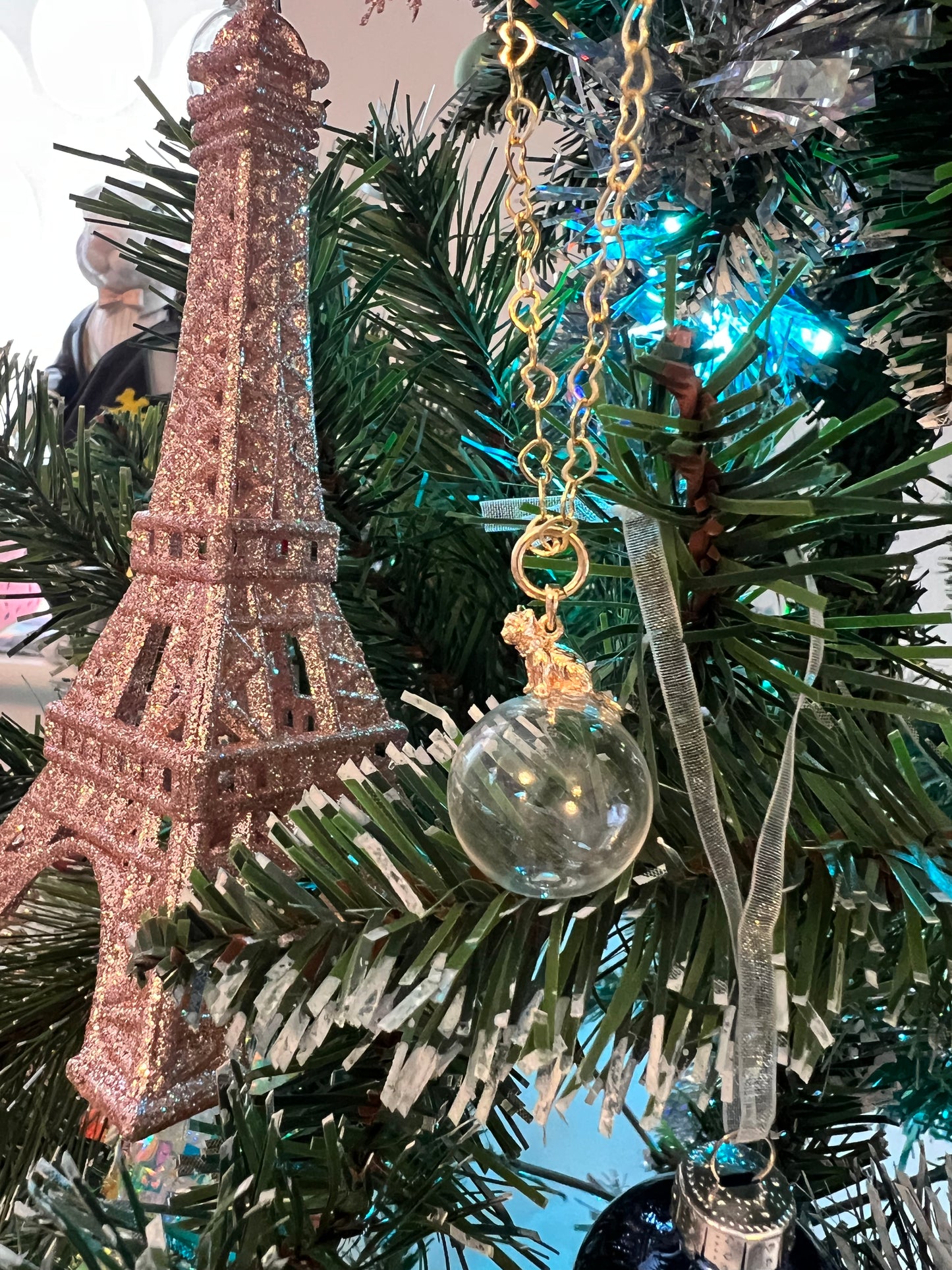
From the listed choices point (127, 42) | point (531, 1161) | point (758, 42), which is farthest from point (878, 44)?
point (127, 42)

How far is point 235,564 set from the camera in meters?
0.35

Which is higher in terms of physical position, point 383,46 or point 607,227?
point 383,46

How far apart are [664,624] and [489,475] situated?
193mm

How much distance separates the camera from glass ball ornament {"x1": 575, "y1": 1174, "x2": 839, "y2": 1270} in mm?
164

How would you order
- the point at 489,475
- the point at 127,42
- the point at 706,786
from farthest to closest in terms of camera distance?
the point at 127,42 → the point at 489,475 → the point at 706,786

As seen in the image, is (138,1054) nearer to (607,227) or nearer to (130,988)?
(130,988)

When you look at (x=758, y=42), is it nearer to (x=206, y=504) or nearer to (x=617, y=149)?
(x=617, y=149)

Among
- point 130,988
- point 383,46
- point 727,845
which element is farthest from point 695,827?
point 383,46

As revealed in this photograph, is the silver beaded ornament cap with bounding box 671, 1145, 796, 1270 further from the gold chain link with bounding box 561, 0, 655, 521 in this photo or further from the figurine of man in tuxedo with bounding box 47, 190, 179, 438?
the figurine of man in tuxedo with bounding box 47, 190, 179, 438

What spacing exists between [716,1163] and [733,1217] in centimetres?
1

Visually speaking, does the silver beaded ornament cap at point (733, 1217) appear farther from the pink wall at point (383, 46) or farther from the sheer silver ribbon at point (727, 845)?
the pink wall at point (383, 46)

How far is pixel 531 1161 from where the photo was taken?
0.38m

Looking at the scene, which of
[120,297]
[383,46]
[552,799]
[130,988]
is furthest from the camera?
[120,297]

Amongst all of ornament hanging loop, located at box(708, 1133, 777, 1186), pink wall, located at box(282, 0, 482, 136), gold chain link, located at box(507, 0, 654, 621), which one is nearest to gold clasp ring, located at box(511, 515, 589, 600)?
gold chain link, located at box(507, 0, 654, 621)
